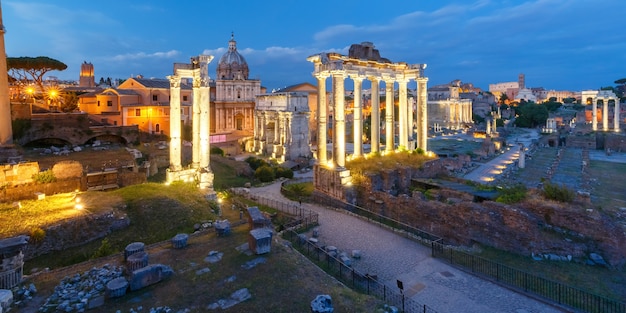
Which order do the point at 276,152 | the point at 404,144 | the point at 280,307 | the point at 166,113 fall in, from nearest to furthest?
the point at 280,307 < the point at 404,144 < the point at 276,152 < the point at 166,113

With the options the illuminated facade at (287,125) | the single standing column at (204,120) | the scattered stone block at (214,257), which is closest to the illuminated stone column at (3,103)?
the single standing column at (204,120)

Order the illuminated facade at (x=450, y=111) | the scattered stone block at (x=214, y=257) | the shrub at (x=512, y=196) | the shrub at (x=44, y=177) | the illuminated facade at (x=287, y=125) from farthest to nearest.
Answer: the illuminated facade at (x=450, y=111) < the illuminated facade at (x=287, y=125) < the shrub at (x=44, y=177) < the shrub at (x=512, y=196) < the scattered stone block at (x=214, y=257)

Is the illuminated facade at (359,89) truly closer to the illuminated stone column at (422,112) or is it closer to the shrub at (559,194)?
the illuminated stone column at (422,112)

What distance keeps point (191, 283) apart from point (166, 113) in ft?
142

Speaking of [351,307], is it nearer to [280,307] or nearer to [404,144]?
[280,307]

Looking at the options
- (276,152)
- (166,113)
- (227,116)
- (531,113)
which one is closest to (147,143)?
(166,113)

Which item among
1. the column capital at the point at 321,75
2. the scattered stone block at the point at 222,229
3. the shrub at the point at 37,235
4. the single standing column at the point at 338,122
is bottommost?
the scattered stone block at the point at 222,229

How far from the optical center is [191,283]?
1001cm

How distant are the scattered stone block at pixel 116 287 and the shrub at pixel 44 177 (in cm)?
1286

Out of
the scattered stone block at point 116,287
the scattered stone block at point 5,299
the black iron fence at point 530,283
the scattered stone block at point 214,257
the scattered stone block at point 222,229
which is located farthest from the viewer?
the scattered stone block at point 222,229

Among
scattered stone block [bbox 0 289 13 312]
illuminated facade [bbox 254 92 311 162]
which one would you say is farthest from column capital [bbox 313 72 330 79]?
illuminated facade [bbox 254 92 311 162]

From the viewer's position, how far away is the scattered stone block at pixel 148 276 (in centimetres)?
964

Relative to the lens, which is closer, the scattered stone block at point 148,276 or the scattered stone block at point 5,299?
the scattered stone block at point 5,299

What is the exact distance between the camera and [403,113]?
28.5 metres
